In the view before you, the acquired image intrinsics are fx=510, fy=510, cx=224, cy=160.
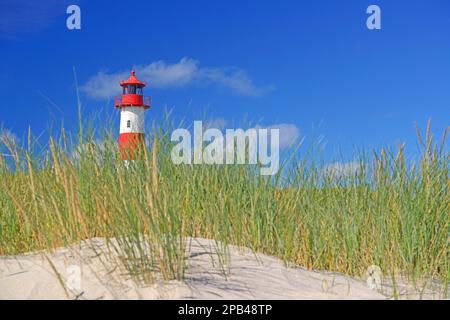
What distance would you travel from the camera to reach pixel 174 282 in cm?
282

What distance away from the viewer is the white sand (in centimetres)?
278

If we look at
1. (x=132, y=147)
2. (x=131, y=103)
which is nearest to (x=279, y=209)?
(x=132, y=147)

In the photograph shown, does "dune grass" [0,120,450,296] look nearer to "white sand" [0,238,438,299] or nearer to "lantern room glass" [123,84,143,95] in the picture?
"white sand" [0,238,438,299]

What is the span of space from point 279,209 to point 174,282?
5.40 feet

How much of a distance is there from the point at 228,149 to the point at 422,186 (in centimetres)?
178

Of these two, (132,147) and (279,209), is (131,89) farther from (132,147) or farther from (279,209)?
(279,209)

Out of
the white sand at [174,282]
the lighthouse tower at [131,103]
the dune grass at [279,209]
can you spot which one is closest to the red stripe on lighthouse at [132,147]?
the dune grass at [279,209]

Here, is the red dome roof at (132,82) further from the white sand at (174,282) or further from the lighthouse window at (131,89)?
the white sand at (174,282)

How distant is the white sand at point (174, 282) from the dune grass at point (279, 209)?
0.25 meters

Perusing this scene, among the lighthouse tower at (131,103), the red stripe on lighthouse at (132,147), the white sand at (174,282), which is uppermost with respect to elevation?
the lighthouse tower at (131,103)

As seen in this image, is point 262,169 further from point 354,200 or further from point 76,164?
point 76,164

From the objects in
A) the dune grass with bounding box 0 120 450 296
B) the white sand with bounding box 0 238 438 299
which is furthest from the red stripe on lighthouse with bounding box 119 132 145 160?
the white sand with bounding box 0 238 438 299

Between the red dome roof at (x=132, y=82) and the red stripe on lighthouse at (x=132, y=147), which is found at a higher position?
the red dome roof at (x=132, y=82)

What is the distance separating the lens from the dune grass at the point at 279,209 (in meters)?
3.92
